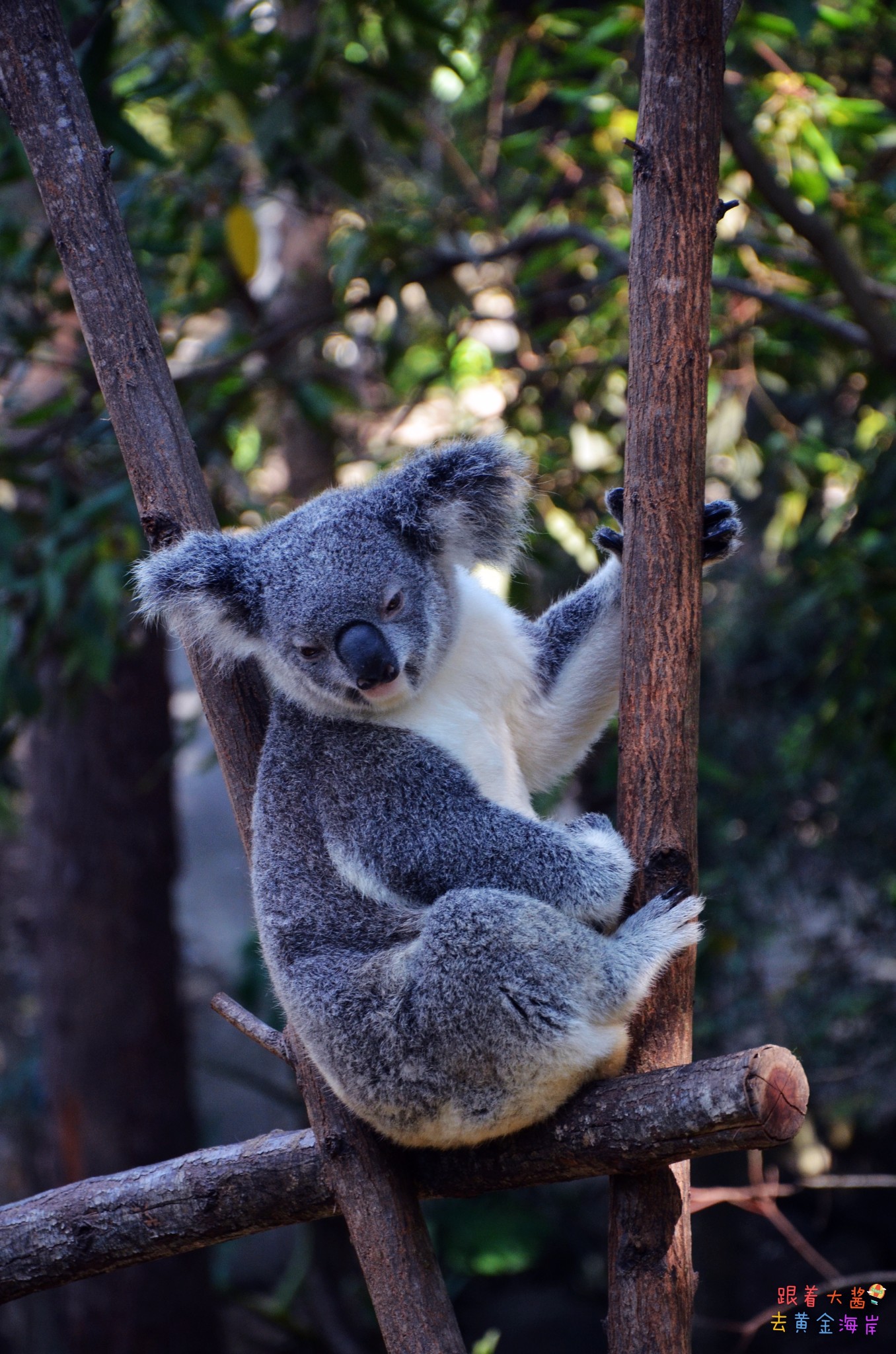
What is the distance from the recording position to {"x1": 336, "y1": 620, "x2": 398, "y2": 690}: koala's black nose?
2.05m

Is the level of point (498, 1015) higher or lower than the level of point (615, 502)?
lower

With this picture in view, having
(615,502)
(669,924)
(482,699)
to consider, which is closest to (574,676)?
(482,699)

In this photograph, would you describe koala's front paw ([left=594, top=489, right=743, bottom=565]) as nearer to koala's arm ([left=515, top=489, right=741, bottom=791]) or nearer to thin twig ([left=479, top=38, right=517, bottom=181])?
koala's arm ([left=515, top=489, right=741, bottom=791])

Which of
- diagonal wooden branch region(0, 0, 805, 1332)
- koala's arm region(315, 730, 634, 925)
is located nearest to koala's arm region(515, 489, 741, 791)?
koala's arm region(315, 730, 634, 925)

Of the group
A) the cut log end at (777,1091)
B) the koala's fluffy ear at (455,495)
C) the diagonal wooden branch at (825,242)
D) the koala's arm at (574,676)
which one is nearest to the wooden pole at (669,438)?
the cut log end at (777,1091)

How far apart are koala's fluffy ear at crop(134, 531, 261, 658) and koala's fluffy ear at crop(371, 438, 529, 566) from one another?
0.31m

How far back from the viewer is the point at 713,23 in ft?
6.13

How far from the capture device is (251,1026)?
2.16 m

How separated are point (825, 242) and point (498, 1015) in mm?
2318

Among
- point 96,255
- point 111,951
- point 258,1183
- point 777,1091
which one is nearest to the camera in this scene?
point 777,1091

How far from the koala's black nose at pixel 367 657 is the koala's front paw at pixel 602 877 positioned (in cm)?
45

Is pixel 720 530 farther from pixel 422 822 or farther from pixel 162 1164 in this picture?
pixel 162 1164

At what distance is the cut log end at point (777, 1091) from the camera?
5.11 ft

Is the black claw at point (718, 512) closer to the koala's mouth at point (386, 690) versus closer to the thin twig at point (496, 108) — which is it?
the koala's mouth at point (386, 690)
